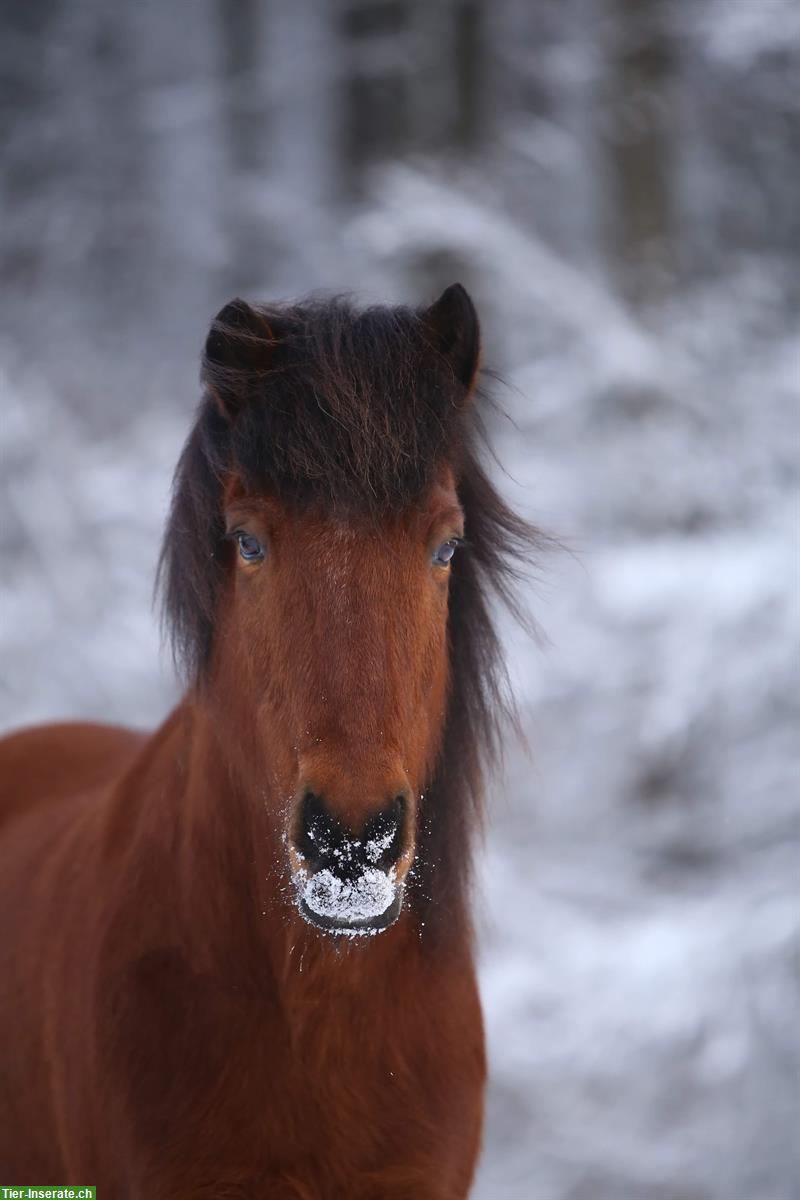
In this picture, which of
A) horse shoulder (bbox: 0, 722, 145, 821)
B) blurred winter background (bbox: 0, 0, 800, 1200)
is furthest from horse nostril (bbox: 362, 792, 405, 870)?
blurred winter background (bbox: 0, 0, 800, 1200)

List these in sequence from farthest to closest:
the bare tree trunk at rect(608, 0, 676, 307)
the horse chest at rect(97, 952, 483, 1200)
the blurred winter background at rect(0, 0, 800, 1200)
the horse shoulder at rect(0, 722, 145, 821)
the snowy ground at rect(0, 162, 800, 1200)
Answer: the bare tree trunk at rect(608, 0, 676, 307)
the blurred winter background at rect(0, 0, 800, 1200)
the snowy ground at rect(0, 162, 800, 1200)
the horse shoulder at rect(0, 722, 145, 821)
the horse chest at rect(97, 952, 483, 1200)

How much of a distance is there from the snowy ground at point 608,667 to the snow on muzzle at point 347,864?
1386 millimetres

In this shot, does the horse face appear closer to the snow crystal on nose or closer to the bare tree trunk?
the snow crystal on nose

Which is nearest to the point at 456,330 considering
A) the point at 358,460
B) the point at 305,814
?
the point at 358,460

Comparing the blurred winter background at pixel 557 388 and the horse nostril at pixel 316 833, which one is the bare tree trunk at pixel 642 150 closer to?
the blurred winter background at pixel 557 388

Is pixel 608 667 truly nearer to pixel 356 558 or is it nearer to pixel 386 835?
pixel 356 558

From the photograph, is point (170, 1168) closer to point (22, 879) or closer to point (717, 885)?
point (22, 879)

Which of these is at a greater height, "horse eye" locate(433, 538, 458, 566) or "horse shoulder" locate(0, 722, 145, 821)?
"horse shoulder" locate(0, 722, 145, 821)

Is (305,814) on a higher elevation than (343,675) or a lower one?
lower

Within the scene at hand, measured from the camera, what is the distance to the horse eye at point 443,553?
152cm

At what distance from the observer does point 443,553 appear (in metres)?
1.54

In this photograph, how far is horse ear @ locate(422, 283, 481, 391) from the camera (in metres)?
1.60

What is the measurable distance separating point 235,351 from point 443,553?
0.41 metres

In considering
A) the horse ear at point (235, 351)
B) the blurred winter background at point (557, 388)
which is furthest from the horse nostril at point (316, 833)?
the blurred winter background at point (557, 388)
